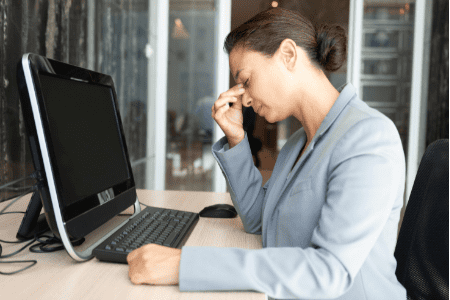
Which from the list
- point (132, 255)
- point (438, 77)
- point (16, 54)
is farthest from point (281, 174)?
point (438, 77)

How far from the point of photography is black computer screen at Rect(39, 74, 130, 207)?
0.75 m

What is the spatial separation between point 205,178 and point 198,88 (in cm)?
93

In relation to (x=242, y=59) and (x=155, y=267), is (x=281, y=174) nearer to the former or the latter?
(x=242, y=59)

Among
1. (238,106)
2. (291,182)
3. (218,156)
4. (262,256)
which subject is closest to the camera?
(262,256)

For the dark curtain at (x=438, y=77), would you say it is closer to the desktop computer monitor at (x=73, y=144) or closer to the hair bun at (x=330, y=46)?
the hair bun at (x=330, y=46)

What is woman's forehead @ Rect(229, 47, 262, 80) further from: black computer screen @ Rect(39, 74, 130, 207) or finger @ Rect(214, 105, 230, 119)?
black computer screen @ Rect(39, 74, 130, 207)

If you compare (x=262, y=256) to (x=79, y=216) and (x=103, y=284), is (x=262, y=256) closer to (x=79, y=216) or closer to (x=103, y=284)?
(x=103, y=284)

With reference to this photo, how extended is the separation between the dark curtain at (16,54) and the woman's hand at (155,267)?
0.69 metres

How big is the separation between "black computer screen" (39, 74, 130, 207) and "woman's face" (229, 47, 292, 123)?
386 mm

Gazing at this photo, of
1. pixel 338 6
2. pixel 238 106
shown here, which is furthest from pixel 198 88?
pixel 238 106

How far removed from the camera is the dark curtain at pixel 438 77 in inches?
127

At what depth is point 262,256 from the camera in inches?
25.6

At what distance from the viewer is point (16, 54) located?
1398 mm

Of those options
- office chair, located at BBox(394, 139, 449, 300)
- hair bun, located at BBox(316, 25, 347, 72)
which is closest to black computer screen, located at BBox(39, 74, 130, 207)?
hair bun, located at BBox(316, 25, 347, 72)
